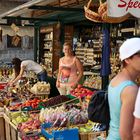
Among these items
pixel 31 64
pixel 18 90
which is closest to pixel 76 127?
pixel 18 90

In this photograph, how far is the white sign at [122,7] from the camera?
4285mm

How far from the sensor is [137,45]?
255 centimetres

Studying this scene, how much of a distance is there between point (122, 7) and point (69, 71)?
3.30 meters

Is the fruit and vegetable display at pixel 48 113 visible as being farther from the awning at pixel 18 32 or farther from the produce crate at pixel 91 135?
the awning at pixel 18 32

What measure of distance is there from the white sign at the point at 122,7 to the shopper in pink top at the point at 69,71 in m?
3.05

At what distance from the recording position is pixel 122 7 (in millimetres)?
4301

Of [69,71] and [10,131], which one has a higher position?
[69,71]

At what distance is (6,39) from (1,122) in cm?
1055

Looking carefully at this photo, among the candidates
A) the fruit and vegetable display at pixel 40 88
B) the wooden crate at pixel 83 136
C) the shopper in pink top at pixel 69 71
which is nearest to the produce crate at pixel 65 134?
the wooden crate at pixel 83 136

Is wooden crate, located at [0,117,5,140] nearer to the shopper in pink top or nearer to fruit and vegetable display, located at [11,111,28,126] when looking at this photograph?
fruit and vegetable display, located at [11,111,28,126]

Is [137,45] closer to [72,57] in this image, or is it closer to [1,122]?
[1,122]

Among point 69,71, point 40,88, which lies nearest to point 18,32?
point 40,88

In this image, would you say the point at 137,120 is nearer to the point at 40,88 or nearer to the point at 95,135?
the point at 95,135

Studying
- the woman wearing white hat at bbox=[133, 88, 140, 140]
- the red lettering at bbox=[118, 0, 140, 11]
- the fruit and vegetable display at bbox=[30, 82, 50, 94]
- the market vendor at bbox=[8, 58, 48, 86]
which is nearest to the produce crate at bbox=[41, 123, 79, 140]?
the red lettering at bbox=[118, 0, 140, 11]
